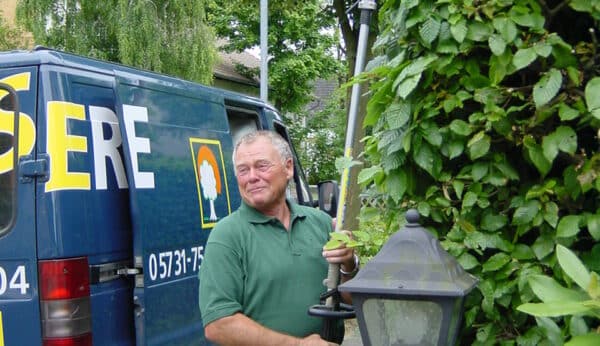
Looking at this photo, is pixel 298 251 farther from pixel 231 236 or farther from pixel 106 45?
pixel 106 45

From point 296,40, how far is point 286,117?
3231 millimetres

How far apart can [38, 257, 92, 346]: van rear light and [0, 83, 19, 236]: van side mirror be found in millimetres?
309

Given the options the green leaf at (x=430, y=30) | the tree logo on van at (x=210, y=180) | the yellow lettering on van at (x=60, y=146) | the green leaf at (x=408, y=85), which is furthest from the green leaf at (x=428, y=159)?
the tree logo on van at (x=210, y=180)

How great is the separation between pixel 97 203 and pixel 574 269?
9.40ft

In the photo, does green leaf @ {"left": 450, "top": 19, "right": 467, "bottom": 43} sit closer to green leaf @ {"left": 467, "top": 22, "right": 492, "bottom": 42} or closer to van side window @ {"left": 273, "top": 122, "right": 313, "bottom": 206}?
green leaf @ {"left": 467, "top": 22, "right": 492, "bottom": 42}

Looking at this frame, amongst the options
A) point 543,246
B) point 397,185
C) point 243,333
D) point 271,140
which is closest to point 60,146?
point 271,140

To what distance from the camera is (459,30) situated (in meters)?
1.71

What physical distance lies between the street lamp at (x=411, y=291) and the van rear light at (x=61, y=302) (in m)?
2.22

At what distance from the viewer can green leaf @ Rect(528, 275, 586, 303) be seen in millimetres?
1318

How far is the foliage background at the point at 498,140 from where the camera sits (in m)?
1.69

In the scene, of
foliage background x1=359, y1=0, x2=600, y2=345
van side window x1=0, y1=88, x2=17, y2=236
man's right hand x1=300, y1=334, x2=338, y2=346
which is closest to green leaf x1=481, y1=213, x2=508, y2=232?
foliage background x1=359, y1=0, x2=600, y2=345

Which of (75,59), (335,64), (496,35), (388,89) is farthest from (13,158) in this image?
(335,64)

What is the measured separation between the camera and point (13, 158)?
3584 millimetres

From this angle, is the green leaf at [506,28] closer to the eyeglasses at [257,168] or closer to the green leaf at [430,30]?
the green leaf at [430,30]
